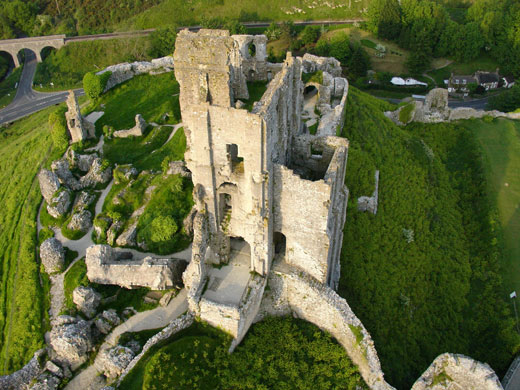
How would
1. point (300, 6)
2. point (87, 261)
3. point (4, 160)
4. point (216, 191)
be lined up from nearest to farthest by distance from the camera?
1. point (216, 191)
2. point (87, 261)
3. point (4, 160)
4. point (300, 6)

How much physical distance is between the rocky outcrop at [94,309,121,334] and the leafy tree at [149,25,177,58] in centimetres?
5029

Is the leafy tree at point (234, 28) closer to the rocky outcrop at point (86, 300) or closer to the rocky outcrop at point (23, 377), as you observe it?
the rocky outcrop at point (86, 300)

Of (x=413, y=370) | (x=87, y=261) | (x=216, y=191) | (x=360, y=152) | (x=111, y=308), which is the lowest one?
(x=413, y=370)

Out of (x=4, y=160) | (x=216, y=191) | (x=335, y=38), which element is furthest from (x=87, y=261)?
(x=335, y=38)

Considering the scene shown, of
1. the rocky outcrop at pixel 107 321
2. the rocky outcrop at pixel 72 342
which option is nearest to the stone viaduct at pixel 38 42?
the rocky outcrop at pixel 107 321

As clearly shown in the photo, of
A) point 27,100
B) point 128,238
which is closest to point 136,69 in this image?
point 27,100

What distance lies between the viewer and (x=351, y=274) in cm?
3092

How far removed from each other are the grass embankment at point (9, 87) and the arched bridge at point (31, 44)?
114 inches

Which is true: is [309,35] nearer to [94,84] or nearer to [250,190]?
[94,84]

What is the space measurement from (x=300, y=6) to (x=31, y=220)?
66.4m

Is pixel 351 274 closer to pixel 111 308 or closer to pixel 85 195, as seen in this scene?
pixel 111 308

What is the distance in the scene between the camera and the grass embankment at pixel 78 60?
7325cm

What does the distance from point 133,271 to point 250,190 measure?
35.4ft

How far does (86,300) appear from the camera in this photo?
95.5 ft
